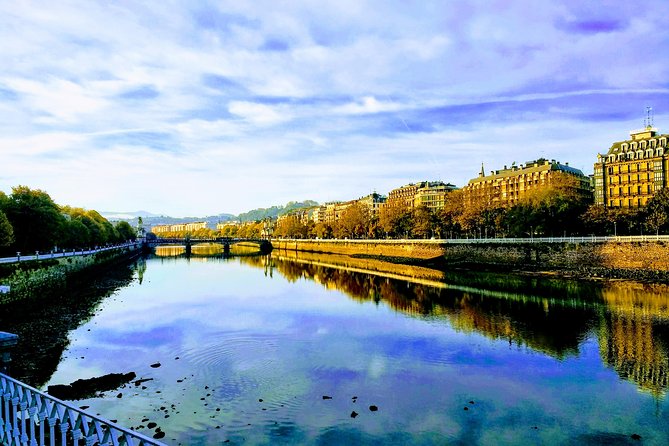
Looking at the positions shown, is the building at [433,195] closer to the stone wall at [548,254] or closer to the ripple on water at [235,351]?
the stone wall at [548,254]

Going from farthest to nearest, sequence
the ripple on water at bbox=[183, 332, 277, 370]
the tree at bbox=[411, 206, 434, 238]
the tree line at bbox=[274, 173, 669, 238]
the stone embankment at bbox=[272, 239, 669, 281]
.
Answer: the tree at bbox=[411, 206, 434, 238]
the tree line at bbox=[274, 173, 669, 238]
the stone embankment at bbox=[272, 239, 669, 281]
the ripple on water at bbox=[183, 332, 277, 370]

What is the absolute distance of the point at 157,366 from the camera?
23484mm

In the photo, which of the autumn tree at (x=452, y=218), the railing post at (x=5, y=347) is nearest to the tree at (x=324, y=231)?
the autumn tree at (x=452, y=218)

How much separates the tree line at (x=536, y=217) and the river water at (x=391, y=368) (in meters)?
24.3

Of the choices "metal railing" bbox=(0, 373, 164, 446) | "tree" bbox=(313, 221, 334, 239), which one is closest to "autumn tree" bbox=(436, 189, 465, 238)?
"tree" bbox=(313, 221, 334, 239)

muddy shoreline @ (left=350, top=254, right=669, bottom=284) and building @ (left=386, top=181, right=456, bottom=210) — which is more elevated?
building @ (left=386, top=181, right=456, bottom=210)

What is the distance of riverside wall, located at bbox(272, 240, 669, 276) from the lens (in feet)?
176

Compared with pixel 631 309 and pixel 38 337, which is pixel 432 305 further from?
pixel 38 337

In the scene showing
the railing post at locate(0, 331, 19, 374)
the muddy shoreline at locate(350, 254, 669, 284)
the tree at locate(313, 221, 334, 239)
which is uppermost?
the tree at locate(313, 221, 334, 239)

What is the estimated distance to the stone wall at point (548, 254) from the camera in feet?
176

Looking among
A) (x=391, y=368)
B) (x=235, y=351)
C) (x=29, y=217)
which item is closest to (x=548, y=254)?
(x=391, y=368)

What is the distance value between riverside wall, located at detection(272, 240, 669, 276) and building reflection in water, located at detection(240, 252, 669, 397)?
769 cm

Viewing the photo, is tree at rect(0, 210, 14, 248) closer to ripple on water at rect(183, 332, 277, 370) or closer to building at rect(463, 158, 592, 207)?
ripple on water at rect(183, 332, 277, 370)

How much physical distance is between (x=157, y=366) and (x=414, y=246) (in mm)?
73880
